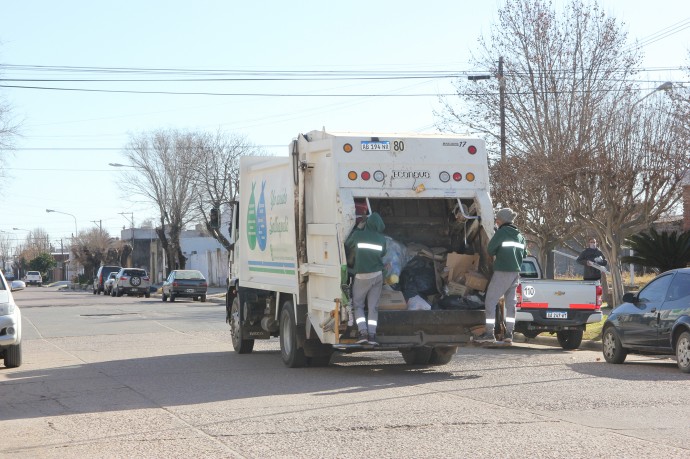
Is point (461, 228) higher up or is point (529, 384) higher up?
point (461, 228)

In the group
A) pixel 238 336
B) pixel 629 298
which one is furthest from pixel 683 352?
pixel 238 336

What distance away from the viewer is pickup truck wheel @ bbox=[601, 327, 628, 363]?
15.0 meters

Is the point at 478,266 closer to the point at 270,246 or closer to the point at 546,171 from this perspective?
the point at 270,246

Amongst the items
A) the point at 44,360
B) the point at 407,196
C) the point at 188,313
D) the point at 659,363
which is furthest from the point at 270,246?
the point at 188,313

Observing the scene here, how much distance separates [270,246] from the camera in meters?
15.7

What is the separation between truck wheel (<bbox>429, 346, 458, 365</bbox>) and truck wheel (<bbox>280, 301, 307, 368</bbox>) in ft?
6.36

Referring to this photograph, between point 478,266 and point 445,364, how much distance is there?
181 centimetres

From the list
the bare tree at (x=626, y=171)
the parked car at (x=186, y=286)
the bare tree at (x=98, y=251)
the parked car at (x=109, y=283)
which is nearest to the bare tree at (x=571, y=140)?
the bare tree at (x=626, y=171)

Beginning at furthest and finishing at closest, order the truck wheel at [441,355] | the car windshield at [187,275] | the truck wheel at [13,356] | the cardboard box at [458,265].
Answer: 1. the car windshield at [187,275]
2. the truck wheel at [13,356]
3. the truck wheel at [441,355]
4. the cardboard box at [458,265]

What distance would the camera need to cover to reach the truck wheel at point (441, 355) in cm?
1495

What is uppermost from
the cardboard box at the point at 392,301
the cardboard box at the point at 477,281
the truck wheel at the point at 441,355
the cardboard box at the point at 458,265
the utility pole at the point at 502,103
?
the utility pole at the point at 502,103

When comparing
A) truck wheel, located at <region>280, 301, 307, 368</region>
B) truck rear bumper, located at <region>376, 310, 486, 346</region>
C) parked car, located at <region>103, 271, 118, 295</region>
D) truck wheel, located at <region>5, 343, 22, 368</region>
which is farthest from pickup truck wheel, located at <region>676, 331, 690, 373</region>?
parked car, located at <region>103, 271, 118, 295</region>

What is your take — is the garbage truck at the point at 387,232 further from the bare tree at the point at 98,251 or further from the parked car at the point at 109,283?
the bare tree at the point at 98,251

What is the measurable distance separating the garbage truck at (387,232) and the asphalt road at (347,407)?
589 millimetres
